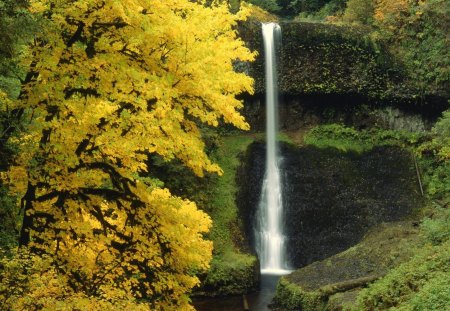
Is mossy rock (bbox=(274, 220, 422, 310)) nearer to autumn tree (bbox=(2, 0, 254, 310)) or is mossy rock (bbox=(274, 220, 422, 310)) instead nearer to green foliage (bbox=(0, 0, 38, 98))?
autumn tree (bbox=(2, 0, 254, 310))

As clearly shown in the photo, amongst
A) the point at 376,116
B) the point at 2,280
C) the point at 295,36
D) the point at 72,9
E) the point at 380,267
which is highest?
the point at 295,36

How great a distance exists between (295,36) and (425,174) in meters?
9.60

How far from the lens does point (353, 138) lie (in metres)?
27.5

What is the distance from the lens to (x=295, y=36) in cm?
2853

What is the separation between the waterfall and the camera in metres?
22.6

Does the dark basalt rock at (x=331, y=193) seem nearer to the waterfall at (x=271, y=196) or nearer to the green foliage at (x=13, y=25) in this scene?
the waterfall at (x=271, y=196)

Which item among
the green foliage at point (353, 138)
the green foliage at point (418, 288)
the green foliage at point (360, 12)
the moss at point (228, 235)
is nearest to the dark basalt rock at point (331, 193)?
the green foliage at point (353, 138)

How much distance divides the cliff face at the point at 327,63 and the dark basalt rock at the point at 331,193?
3515 mm

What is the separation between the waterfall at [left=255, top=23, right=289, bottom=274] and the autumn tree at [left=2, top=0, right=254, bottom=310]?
44.2 ft

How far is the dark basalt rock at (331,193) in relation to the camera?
2273cm

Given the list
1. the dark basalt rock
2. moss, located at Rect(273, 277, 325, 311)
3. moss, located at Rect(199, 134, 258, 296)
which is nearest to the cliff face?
the dark basalt rock

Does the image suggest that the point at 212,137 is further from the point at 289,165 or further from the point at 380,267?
the point at 380,267

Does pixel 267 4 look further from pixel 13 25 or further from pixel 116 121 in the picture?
pixel 13 25

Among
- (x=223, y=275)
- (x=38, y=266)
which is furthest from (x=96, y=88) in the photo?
(x=223, y=275)
